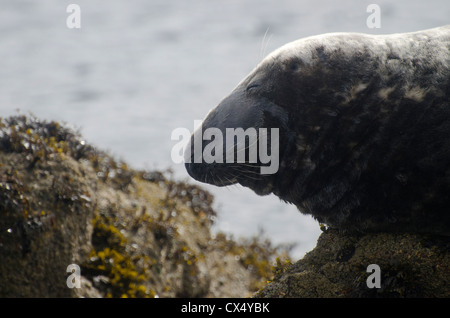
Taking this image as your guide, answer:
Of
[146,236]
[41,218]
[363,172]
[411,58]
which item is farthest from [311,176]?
[146,236]

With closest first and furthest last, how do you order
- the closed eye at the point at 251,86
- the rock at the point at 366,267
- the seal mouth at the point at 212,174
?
the rock at the point at 366,267 → the closed eye at the point at 251,86 → the seal mouth at the point at 212,174

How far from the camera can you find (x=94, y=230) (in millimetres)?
6352

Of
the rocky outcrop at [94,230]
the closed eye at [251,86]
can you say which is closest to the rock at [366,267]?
the closed eye at [251,86]

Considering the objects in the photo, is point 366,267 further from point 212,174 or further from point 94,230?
point 94,230

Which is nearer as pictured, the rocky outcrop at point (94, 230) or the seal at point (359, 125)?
the seal at point (359, 125)

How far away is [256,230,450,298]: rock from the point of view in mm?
3447

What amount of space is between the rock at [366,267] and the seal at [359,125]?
13cm

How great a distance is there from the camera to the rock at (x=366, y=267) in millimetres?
3447

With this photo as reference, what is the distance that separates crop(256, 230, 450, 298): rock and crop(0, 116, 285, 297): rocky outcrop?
2660 millimetres

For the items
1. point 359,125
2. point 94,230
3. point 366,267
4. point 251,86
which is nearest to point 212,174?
point 251,86

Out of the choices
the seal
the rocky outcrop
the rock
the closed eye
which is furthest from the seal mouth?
the rocky outcrop

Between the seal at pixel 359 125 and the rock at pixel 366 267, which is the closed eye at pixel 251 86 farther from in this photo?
the rock at pixel 366 267

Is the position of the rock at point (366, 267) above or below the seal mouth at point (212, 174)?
below

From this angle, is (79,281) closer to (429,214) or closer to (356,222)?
(356,222)
